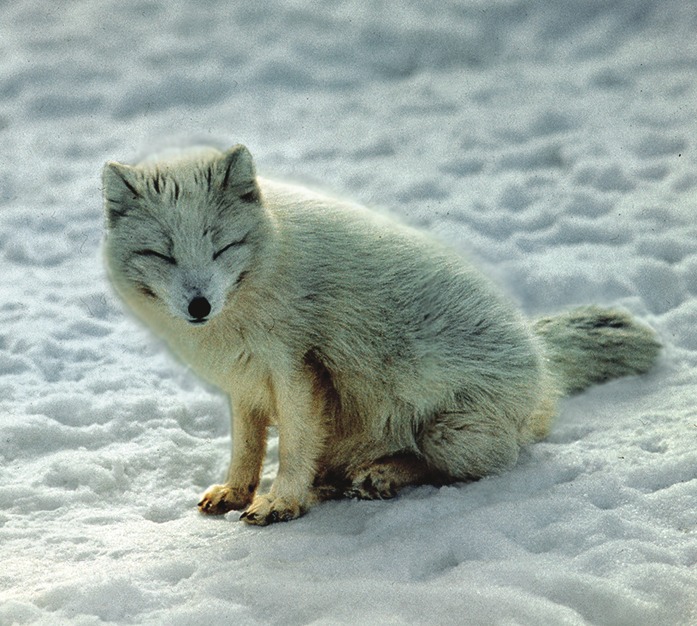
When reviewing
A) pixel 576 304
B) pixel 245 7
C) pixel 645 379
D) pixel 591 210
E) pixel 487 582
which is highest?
pixel 245 7

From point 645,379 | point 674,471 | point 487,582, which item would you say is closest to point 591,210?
point 645,379

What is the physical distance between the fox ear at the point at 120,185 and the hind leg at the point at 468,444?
153 centimetres

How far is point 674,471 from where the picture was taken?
12.2ft

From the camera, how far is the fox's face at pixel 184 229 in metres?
3.39

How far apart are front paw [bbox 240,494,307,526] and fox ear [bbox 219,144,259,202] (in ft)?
3.99

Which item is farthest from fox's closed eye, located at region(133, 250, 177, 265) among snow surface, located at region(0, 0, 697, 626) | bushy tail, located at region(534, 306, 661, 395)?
bushy tail, located at region(534, 306, 661, 395)

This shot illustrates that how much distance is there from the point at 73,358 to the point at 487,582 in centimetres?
309

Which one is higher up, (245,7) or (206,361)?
(245,7)

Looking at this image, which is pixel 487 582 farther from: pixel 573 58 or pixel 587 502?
pixel 573 58

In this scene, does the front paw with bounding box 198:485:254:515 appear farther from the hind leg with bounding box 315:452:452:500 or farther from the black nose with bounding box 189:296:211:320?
the black nose with bounding box 189:296:211:320

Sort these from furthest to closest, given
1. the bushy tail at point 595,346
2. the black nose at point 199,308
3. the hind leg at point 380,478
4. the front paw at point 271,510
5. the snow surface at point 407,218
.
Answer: the bushy tail at point 595,346
the hind leg at point 380,478
the front paw at point 271,510
the black nose at point 199,308
the snow surface at point 407,218

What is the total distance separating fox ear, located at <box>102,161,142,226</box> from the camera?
3502mm

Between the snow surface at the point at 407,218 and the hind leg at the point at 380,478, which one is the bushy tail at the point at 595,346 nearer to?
the snow surface at the point at 407,218

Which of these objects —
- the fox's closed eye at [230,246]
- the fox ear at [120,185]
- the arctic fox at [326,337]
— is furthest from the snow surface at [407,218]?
the fox's closed eye at [230,246]
